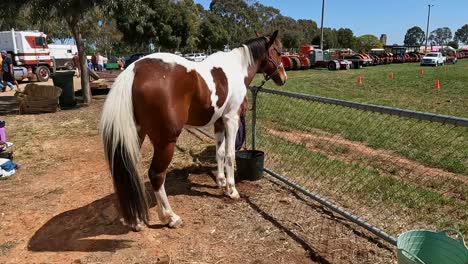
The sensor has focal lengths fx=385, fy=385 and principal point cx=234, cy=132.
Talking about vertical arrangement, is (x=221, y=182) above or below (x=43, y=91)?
below

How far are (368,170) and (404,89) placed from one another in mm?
13489

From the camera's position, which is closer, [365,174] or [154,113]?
[154,113]

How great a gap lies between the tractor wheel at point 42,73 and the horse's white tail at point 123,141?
84.0ft

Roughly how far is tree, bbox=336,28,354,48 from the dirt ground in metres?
103

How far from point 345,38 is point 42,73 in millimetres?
89741

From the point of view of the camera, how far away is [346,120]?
380 inches

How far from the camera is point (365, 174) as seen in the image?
5.82 metres

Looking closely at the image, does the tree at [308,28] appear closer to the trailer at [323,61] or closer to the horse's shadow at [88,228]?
the trailer at [323,61]

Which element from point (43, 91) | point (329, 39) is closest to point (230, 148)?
point (43, 91)

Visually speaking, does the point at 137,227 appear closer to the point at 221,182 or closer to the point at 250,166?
the point at 221,182

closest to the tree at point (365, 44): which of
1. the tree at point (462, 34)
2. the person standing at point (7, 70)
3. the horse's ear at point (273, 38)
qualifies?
the person standing at point (7, 70)

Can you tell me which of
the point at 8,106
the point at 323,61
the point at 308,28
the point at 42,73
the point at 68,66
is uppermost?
the point at 308,28

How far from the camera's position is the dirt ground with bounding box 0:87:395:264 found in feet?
11.9

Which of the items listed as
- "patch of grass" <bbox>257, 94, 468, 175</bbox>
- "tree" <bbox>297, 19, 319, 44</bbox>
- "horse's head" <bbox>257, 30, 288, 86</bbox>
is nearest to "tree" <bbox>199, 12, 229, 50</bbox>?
"tree" <bbox>297, 19, 319, 44</bbox>
